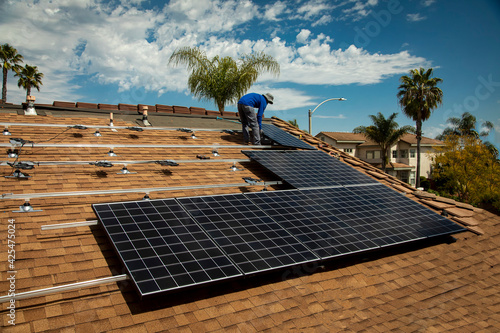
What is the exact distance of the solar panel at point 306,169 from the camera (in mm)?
10827

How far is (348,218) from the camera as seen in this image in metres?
8.83

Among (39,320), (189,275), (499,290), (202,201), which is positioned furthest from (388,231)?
(39,320)

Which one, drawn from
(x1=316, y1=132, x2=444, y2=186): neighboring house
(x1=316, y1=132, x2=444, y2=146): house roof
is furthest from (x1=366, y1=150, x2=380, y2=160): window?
(x1=316, y1=132, x2=444, y2=146): house roof

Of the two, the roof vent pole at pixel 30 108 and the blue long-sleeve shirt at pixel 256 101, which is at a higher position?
the blue long-sleeve shirt at pixel 256 101

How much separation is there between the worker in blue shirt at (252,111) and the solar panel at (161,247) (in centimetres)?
757

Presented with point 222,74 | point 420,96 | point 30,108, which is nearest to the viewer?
point 30,108

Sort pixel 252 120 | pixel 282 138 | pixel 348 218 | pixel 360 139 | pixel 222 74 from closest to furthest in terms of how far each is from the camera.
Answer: pixel 348 218, pixel 252 120, pixel 282 138, pixel 222 74, pixel 360 139

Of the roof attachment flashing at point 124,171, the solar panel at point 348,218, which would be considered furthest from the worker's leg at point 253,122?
the roof attachment flashing at point 124,171

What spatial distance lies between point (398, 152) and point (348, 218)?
6599 cm

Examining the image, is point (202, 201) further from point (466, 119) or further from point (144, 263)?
point (466, 119)

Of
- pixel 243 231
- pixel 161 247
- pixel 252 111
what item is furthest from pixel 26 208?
pixel 252 111

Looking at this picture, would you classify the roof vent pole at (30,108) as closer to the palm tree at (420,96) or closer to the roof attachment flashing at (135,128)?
the roof attachment flashing at (135,128)

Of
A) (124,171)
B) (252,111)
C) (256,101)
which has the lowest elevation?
(124,171)

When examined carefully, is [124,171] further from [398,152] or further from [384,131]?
[398,152]
